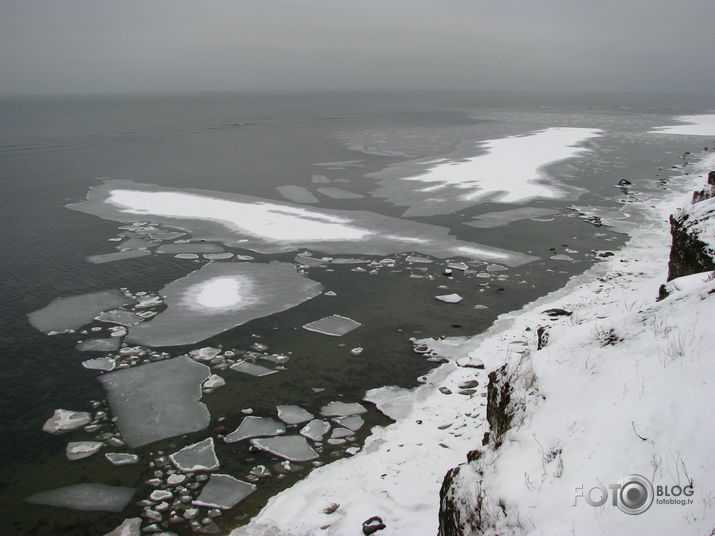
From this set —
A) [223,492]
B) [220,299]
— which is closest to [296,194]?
[220,299]

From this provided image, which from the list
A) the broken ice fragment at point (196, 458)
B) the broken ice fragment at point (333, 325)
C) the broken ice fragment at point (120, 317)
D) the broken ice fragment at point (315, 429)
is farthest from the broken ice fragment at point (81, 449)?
the broken ice fragment at point (333, 325)

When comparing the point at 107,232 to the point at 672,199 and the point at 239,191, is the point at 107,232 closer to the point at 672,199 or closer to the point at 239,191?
the point at 239,191

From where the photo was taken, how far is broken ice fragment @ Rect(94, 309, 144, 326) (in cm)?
1303

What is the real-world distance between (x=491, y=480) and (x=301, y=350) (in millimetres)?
7324

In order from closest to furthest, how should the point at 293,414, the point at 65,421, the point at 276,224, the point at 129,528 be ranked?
the point at 129,528, the point at 65,421, the point at 293,414, the point at 276,224

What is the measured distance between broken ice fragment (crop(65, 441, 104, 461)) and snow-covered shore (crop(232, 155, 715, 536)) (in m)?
3.33

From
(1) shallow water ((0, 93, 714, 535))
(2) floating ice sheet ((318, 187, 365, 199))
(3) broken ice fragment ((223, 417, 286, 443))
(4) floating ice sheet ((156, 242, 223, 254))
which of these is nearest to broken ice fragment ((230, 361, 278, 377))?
(1) shallow water ((0, 93, 714, 535))

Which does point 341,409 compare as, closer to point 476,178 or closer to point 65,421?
point 65,421

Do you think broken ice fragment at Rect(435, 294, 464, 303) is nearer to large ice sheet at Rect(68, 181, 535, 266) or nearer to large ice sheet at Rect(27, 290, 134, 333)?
large ice sheet at Rect(68, 181, 535, 266)

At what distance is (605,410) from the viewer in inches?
197

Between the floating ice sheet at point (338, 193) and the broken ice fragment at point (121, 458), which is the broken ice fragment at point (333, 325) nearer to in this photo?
the broken ice fragment at point (121, 458)

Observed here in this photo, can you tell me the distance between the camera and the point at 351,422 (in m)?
9.31

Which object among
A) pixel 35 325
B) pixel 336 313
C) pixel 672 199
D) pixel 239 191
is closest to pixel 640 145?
pixel 672 199

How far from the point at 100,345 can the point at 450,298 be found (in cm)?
895
